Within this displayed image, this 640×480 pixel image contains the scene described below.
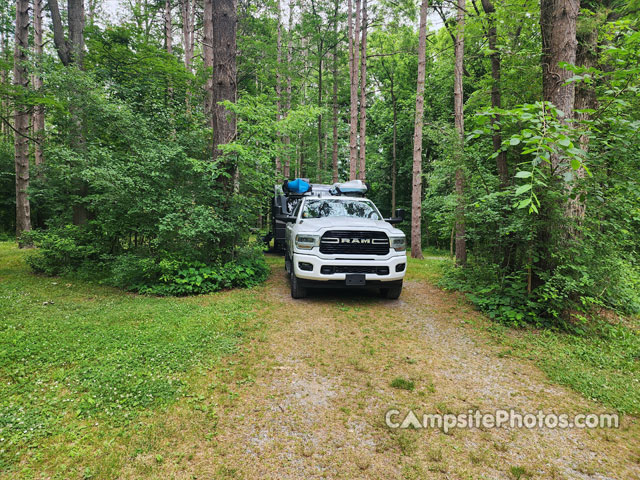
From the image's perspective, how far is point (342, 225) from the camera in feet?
18.4

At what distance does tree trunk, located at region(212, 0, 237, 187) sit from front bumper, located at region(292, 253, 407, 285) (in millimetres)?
3563

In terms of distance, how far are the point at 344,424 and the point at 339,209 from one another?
15.9 ft

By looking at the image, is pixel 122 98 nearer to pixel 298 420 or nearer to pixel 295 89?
pixel 298 420

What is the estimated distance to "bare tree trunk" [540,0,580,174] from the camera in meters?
4.54

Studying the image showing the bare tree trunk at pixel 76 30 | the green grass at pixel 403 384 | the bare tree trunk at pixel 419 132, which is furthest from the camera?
the bare tree trunk at pixel 419 132

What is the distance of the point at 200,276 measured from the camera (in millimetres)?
6324

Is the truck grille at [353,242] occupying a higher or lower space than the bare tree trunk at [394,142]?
lower

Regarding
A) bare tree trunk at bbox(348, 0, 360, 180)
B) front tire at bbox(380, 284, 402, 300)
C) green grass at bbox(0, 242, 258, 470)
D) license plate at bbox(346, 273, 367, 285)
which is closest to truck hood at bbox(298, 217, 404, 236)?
license plate at bbox(346, 273, 367, 285)

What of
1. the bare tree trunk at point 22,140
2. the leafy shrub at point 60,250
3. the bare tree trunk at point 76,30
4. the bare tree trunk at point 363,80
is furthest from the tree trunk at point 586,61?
the bare tree trunk at point 22,140

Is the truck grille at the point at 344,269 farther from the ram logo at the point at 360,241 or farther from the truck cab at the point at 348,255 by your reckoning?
the ram logo at the point at 360,241

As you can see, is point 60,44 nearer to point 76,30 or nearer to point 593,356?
point 76,30

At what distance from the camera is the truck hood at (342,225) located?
5559 mm

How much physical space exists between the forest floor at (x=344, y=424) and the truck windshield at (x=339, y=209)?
2.91 m

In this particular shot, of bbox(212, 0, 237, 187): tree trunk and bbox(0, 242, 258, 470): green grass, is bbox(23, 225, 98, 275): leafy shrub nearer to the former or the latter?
A: bbox(0, 242, 258, 470): green grass
